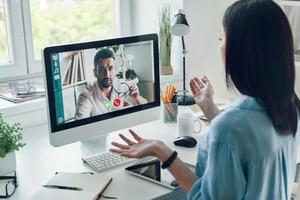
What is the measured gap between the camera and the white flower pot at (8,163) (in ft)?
5.28

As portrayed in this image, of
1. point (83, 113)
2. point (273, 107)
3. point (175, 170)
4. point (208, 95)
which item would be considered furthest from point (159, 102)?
point (273, 107)

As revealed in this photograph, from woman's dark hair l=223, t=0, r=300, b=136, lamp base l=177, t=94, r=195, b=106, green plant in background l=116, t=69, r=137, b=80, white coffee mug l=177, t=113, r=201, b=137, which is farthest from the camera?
lamp base l=177, t=94, r=195, b=106

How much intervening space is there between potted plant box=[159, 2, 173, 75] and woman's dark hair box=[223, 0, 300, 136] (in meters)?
1.44

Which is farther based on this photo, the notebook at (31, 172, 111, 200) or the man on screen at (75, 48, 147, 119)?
the man on screen at (75, 48, 147, 119)

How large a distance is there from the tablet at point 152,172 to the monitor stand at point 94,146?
0.22 m

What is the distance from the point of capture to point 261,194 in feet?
3.93

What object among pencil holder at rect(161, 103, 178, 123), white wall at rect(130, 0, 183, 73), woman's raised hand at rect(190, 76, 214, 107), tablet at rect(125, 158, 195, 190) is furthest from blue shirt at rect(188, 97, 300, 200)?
white wall at rect(130, 0, 183, 73)

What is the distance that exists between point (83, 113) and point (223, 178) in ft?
2.38

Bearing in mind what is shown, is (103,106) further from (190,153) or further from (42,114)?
(42,114)

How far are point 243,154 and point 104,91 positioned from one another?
757 mm

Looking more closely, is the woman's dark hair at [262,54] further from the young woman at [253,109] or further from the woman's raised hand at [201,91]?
the woman's raised hand at [201,91]

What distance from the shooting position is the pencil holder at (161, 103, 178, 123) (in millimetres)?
2129

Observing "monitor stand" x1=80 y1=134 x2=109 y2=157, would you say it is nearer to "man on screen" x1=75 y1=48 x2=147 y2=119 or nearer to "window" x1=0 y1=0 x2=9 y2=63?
"man on screen" x1=75 y1=48 x2=147 y2=119

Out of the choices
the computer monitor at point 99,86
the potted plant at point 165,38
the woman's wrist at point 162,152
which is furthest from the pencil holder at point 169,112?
Result: the woman's wrist at point 162,152
